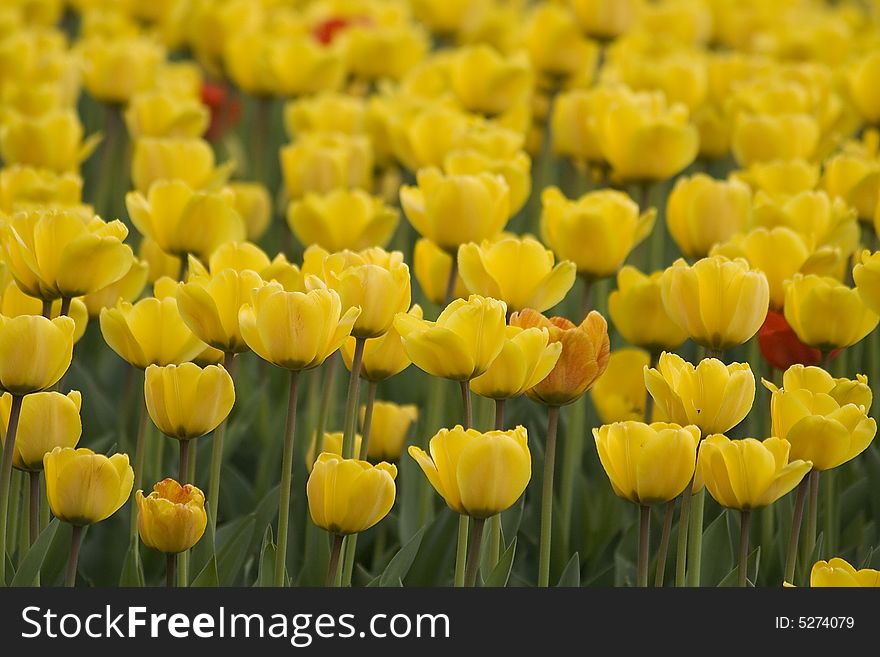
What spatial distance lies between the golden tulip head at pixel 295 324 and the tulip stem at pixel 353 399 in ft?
0.40

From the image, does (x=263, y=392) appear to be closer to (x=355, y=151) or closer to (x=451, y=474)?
(x=355, y=151)

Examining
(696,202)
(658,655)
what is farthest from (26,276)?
(696,202)

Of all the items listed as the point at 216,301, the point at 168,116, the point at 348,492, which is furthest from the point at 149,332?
the point at 168,116

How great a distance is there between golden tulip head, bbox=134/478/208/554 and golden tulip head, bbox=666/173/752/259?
Result: 3.88ft

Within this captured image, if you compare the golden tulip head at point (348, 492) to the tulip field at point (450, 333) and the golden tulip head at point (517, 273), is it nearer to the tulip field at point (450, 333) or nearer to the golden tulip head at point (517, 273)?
the tulip field at point (450, 333)

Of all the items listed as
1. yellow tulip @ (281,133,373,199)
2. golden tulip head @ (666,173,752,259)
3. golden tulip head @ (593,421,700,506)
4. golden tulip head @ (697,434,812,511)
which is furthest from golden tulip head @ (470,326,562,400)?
yellow tulip @ (281,133,373,199)

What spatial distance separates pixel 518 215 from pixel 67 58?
1.33m

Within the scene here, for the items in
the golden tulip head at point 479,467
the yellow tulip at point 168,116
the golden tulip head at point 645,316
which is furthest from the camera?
the yellow tulip at point 168,116

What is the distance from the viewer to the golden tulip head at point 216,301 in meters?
1.69

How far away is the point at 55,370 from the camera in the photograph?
1623 millimetres

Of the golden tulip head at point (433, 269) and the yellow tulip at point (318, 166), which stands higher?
the yellow tulip at point (318, 166)

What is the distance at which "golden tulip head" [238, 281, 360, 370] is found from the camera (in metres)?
1.59

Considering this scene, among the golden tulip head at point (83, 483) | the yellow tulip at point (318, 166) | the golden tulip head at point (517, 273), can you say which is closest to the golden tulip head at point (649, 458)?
the golden tulip head at point (517, 273)

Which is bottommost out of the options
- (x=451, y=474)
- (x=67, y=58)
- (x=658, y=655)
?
(x=658, y=655)
